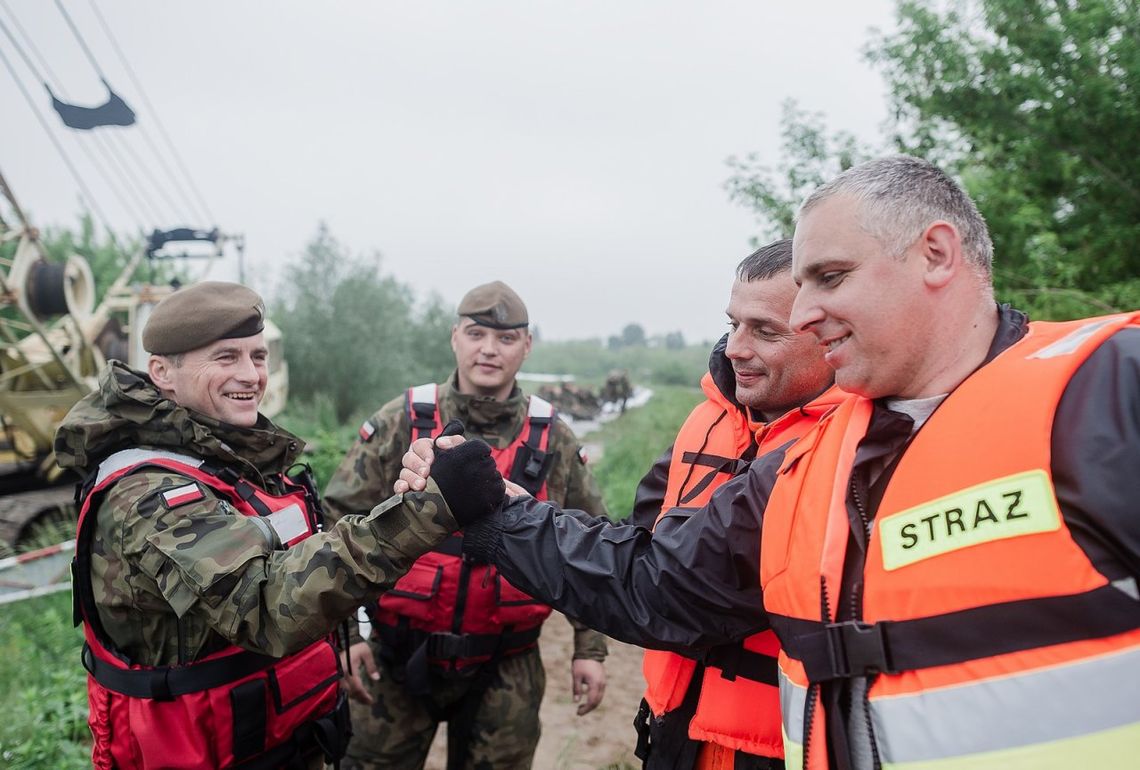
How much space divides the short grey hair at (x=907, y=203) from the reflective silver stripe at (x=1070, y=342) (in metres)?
0.22

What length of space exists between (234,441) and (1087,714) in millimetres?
2249

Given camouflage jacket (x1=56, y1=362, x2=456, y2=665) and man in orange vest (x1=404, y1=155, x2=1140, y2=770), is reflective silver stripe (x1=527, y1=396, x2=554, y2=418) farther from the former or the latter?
man in orange vest (x1=404, y1=155, x2=1140, y2=770)

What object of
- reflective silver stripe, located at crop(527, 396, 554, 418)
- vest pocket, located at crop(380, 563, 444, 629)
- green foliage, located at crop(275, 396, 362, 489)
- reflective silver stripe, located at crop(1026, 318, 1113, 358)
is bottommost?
green foliage, located at crop(275, 396, 362, 489)

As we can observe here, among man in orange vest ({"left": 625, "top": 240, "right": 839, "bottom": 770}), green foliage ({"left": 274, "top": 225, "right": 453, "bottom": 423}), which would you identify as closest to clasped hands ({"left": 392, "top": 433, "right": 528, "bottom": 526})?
man in orange vest ({"left": 625, "top": 240, "right": 839, "bottom": 770})

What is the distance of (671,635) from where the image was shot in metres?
1.86

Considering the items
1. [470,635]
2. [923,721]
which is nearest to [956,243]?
[923,721]

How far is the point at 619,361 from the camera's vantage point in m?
64.8

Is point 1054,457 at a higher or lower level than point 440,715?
higher

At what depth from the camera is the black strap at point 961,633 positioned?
1123mm

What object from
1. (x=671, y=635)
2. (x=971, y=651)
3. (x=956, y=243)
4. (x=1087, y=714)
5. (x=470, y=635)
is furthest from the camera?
(x=470, y=635)

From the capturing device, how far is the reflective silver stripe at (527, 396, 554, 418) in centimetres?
336

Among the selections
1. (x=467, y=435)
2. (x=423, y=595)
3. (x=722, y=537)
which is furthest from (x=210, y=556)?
(x=467, y=435)

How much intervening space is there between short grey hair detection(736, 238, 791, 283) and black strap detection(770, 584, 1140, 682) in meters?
1.06

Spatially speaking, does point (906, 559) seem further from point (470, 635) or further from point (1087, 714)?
point (470, 635)
